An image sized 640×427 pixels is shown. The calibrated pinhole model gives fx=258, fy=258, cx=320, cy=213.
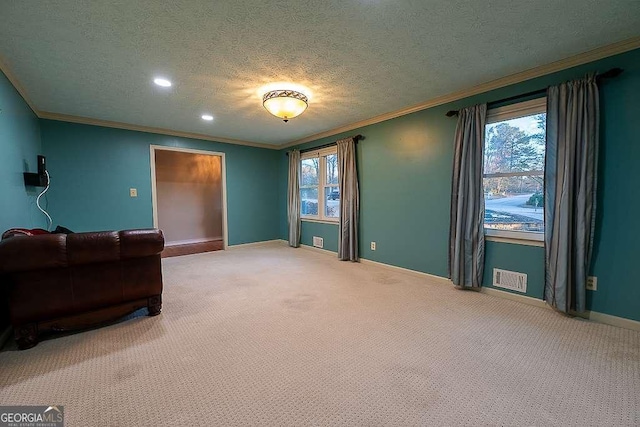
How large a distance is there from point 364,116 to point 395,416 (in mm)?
3626

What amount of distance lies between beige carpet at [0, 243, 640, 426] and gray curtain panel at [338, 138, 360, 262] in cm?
163

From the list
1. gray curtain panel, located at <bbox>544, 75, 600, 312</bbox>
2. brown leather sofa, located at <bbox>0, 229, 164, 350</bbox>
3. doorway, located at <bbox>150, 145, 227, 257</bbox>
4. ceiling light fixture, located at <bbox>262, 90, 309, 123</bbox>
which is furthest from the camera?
doorway, located at <bbox>150, 145, 227, 257</bbox>

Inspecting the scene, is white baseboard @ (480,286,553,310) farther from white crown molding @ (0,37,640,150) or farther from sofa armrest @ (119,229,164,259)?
sofa armrest @ (119,229,164,259)

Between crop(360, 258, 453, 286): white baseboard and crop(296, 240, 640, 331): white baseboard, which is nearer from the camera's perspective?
crop(296, 240, 640, 331): white baseboard

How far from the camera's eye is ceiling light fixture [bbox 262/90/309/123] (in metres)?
2.80

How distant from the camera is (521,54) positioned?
222cm

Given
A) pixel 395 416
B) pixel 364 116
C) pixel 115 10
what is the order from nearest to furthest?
pixel 395 416 → pixel 115 10 → pixel 364 116

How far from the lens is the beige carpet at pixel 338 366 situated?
132 centimetres

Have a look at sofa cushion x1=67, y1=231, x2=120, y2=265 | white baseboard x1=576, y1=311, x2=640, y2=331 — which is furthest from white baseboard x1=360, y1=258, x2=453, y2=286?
sofa cushion x1=67, y1=231, x2=120, y2=265

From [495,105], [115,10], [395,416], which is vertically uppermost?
[115,10]

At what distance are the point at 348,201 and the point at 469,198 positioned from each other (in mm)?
1881

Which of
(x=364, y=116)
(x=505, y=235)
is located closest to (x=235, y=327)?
(x=505, y=235)

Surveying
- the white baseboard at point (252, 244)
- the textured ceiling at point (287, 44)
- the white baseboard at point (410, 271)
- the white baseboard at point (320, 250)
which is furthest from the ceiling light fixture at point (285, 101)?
the white baseboard at point (252, 244)

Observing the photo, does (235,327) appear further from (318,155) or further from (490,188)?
(318,155)
